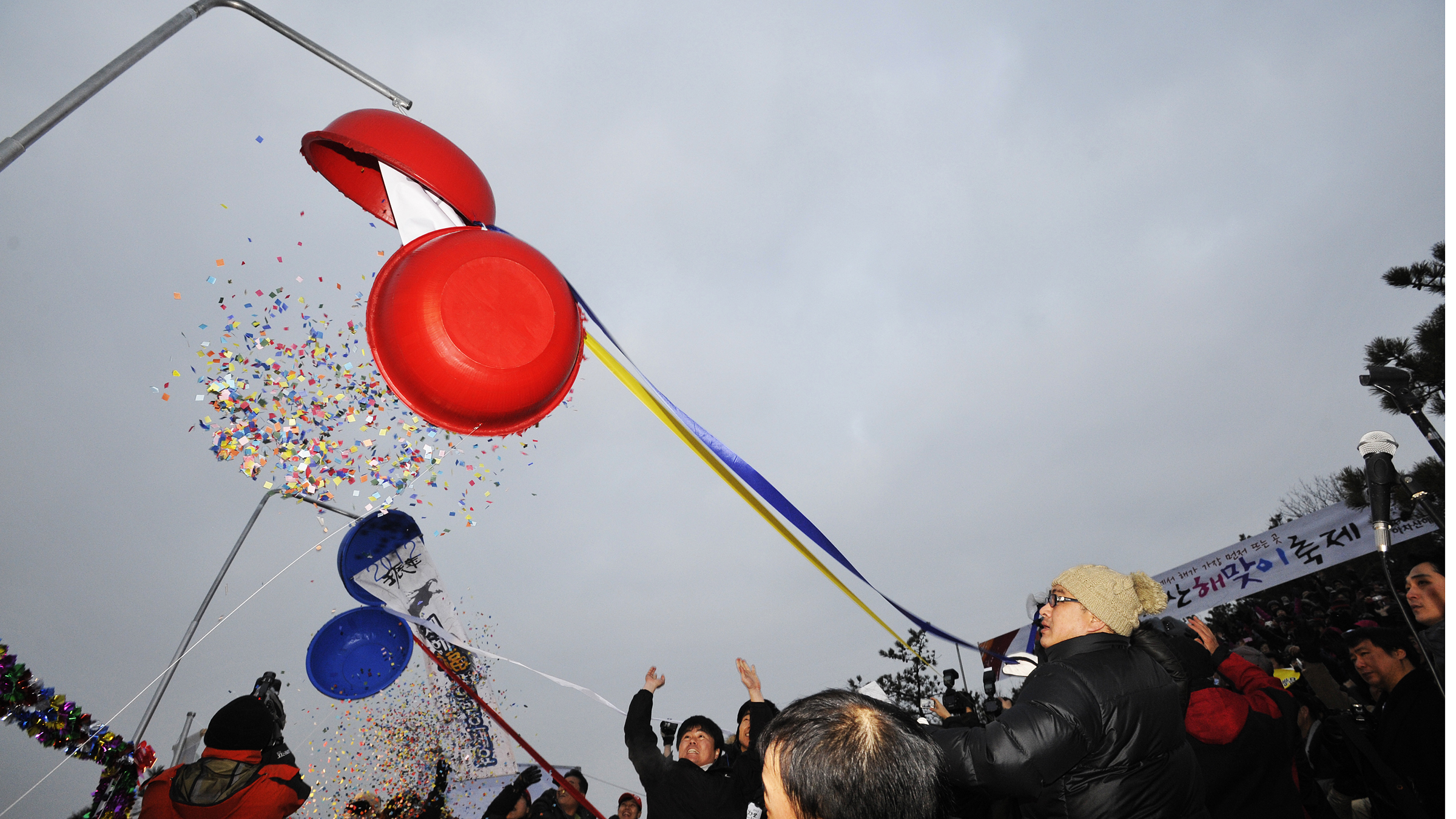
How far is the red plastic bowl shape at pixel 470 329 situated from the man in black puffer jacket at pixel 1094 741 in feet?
6.50

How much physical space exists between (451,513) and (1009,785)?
3211 mm

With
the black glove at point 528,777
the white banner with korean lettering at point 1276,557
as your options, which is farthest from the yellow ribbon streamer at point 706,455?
the white banner with korean lettering at point 1276,557

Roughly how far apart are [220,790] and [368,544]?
337 centimetres

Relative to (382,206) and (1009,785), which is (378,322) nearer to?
(382,206)

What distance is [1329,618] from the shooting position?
9.42m

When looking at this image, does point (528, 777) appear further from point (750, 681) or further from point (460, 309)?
point (460, 309)

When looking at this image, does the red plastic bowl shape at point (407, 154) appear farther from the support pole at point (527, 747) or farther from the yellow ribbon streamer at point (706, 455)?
the support pole at point (527, 747)

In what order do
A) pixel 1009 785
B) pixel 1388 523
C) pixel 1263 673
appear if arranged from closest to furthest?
pixel 1009 785 → pixel 1388 523 → pixel 1263 673

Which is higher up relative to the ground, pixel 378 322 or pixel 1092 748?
pixel 378 322

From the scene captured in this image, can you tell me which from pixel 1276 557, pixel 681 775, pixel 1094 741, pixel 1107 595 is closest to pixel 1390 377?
pixel 1107 595

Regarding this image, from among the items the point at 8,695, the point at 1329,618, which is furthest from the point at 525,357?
the point at 1329,618

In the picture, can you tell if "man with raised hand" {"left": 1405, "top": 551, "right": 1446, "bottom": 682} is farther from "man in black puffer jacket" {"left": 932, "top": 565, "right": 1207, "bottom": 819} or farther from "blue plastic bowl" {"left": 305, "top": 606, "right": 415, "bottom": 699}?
"blue plastic bowl" {"left": 305, "top": 606, "right": 415, "bottom": 699}

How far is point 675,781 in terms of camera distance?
12.1 ft

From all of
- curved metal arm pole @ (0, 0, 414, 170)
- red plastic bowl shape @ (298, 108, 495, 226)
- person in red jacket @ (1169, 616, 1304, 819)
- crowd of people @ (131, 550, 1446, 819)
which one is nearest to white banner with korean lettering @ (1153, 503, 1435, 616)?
crowd of people @ (131, 550, 1446, 819)
